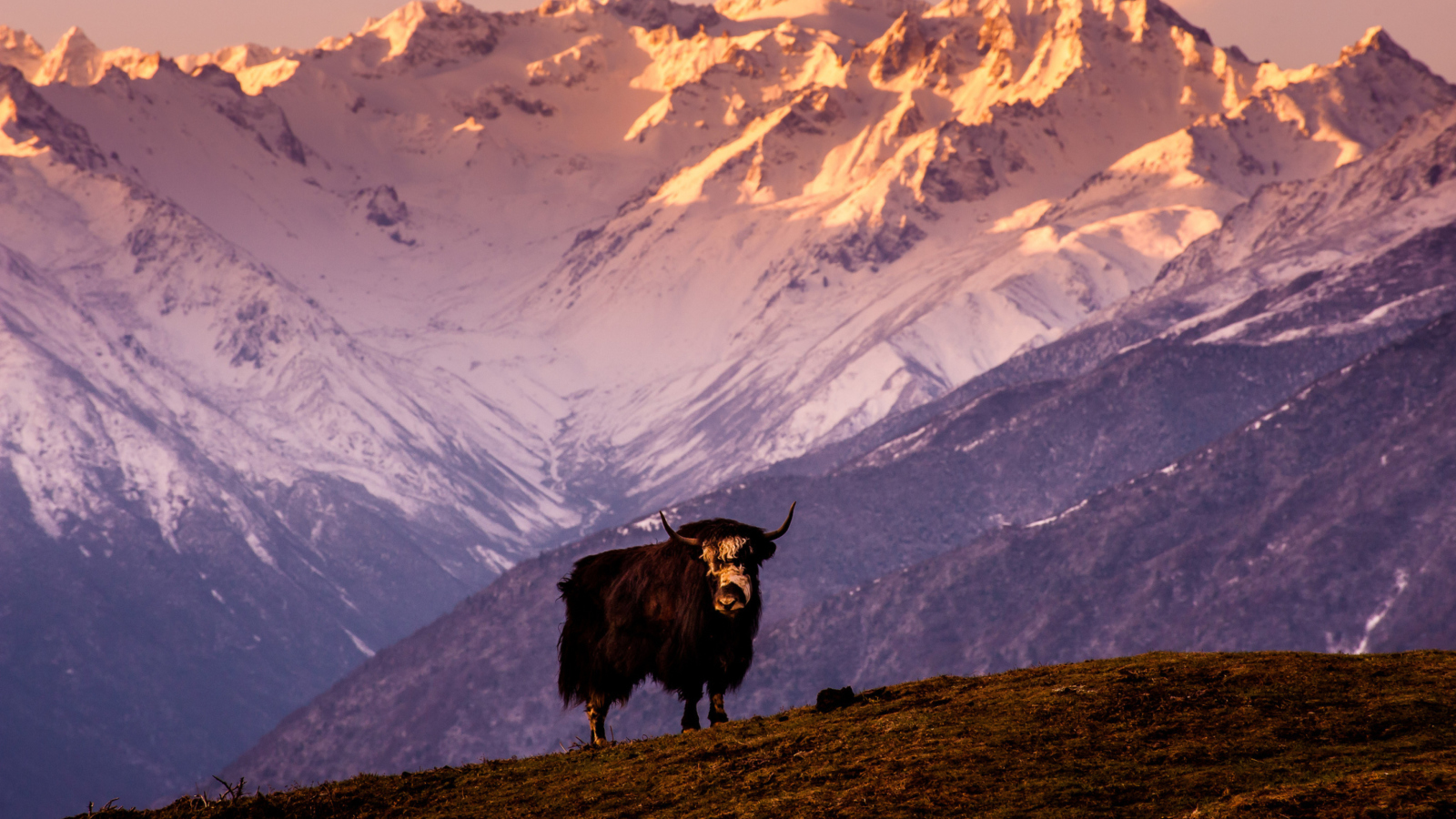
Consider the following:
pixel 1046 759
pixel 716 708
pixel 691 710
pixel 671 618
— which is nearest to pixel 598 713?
pixel 691 710

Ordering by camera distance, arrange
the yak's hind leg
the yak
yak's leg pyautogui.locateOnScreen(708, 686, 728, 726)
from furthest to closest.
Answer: the yak's hind leg < yak's leg pyautogui.locateOnScreen(708, 686, 728, 726) < the yak

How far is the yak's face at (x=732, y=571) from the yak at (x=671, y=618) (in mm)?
16

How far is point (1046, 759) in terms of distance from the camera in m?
27.2

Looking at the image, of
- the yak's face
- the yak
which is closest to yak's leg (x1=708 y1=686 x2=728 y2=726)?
the yak

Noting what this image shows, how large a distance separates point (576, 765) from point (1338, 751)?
13.1 meters

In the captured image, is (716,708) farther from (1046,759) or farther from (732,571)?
(1046,759)

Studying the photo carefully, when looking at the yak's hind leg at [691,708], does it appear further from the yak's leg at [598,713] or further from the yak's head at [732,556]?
the yak's head at [732,556]

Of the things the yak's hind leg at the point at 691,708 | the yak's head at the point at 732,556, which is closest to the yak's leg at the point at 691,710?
the yak's hind leg at the point at 691,708

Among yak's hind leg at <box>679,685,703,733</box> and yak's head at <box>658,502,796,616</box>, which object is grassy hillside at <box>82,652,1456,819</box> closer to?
yak's hind leg at <box>679,685,703,733</box>

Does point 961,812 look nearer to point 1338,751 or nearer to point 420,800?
point 1338,751

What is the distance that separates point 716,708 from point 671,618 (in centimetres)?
191

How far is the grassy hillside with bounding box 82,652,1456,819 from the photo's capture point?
24984mm

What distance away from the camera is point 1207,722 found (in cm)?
2838

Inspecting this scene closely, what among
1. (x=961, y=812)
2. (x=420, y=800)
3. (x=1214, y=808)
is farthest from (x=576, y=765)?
(x=1214, y=808)
